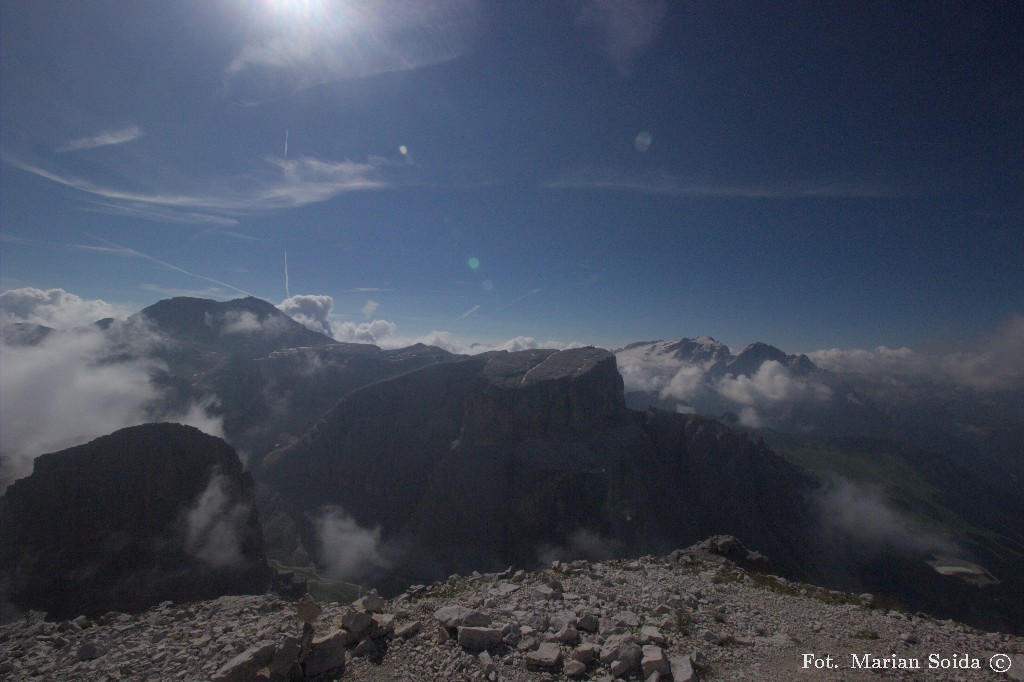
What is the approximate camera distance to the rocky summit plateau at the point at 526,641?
12.6 m

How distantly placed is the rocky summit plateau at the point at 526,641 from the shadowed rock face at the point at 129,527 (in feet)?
239

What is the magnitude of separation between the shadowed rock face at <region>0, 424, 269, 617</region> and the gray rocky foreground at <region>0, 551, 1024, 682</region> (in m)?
72.9

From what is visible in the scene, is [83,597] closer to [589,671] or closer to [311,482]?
[589,671]

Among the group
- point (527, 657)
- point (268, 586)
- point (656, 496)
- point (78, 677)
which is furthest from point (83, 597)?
point (656, 496)

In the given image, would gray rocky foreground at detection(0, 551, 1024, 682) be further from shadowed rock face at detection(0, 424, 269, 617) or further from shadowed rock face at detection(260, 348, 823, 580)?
shadowed rock face at detection(260, 348, 823, 580)

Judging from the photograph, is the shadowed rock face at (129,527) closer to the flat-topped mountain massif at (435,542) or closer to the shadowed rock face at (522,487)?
the flat-topped mountain massif at (435,542)

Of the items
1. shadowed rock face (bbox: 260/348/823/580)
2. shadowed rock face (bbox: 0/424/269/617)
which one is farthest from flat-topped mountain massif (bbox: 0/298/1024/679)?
shadowed rock face (bbox: 260/348/823/580)

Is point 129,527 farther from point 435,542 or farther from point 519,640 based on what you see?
point 435,542

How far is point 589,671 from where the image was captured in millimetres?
12219

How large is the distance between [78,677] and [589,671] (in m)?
18.0

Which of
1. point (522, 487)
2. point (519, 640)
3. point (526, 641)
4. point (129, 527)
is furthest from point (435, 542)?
point (526, 641)

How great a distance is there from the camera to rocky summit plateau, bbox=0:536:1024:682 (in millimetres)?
12594

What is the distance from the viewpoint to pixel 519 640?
45.1ft

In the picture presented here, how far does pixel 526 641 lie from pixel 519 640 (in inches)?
16.7
